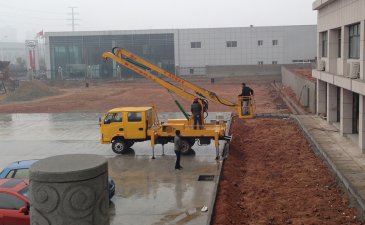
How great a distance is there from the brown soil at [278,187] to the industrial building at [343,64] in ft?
7.66

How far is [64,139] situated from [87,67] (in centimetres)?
6031

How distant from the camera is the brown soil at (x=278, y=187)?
36.1ft

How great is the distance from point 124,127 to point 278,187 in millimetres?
8055

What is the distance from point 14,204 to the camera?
1025cm

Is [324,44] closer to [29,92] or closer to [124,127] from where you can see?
[124,127]

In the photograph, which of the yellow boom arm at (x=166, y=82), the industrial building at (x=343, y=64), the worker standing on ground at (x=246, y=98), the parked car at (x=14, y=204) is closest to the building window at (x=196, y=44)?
the industrial building at (x=343, y=64)

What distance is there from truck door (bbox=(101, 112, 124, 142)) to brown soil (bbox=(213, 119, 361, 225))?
4.89m

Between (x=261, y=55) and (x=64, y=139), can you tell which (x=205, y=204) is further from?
(x=261, y=55)

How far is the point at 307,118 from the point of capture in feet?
83.7

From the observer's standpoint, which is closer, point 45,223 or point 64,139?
point 45,223

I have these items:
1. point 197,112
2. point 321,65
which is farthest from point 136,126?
point 321,65

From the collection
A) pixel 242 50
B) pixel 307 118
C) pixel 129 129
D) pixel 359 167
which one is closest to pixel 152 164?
pixel 129 129

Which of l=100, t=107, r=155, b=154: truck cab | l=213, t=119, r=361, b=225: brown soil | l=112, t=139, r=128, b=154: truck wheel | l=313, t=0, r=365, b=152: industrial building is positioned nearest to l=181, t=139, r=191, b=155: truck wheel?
l=100, t=107, r=155, b=154: truck cab

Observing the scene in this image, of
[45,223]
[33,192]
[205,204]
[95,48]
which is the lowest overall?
[205,204]
